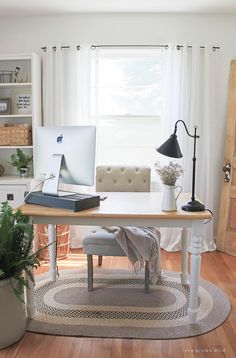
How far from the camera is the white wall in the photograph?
364 cm

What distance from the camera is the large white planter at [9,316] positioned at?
2.00 m

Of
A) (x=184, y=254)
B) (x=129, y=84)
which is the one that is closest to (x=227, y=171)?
(x=184, y=254)

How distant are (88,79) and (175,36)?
105 centimetres

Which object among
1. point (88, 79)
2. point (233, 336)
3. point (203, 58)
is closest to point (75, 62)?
point (88, 79)

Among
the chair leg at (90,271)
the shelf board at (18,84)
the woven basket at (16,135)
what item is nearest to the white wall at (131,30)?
the shelf board at (18,84)

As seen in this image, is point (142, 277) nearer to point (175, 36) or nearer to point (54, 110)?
point (54, 110)

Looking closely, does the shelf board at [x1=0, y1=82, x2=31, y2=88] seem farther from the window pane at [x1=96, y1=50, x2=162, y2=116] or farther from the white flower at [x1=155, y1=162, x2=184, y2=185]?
the white flower at [x1=155, y1=162, x2=184, y2=185]

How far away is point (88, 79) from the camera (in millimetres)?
3639

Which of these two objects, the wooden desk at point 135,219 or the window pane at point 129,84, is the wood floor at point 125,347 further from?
the window pane at point 129,84

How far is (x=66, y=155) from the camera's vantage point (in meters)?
2.31

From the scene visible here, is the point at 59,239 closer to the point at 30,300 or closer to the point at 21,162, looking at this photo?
the point at 21,162

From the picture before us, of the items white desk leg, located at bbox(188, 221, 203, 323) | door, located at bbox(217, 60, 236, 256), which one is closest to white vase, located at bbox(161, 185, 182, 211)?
white desk leg, located at bbox(188, 221, 203, 323)

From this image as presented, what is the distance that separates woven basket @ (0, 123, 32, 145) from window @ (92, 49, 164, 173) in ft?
2.49

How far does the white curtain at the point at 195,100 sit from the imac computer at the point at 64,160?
5.21 ft
